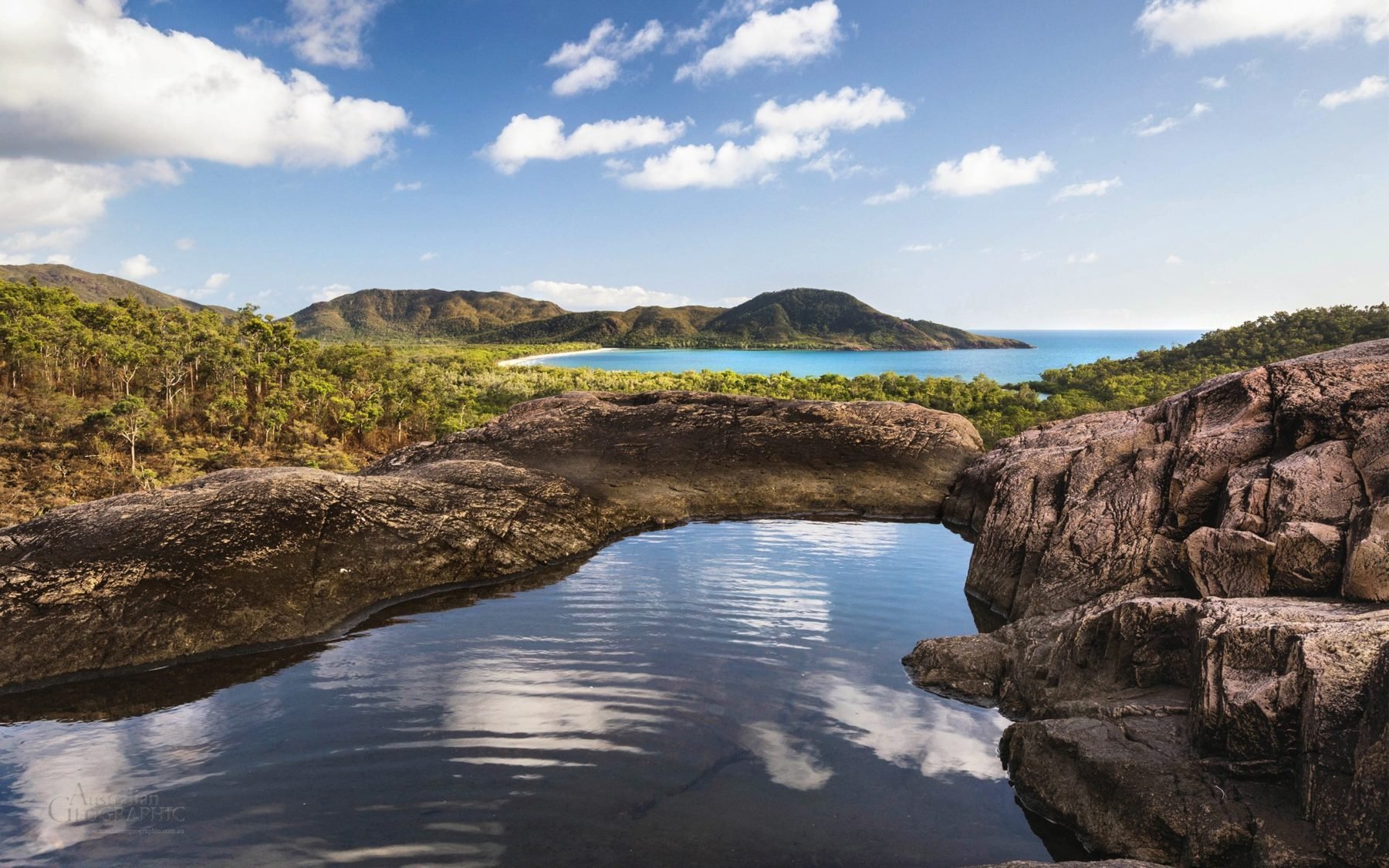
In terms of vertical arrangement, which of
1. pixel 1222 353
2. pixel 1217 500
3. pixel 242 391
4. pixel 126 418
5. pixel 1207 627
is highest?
pixel 1222 353

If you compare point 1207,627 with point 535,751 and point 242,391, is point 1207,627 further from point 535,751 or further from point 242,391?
point 242,391

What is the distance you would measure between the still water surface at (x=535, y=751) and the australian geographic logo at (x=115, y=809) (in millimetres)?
31

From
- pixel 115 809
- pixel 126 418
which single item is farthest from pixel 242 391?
pixel 115 809

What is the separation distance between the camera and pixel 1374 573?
8.26 m

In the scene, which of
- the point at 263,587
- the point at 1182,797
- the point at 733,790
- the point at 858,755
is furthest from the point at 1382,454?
the point at 263,587

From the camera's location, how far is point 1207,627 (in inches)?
315

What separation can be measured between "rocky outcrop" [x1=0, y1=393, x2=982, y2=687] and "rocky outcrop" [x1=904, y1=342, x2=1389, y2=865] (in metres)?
9.08

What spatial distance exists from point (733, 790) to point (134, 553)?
1151cm

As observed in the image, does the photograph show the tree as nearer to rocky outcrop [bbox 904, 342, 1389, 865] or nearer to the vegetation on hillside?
the vegetation on hillside

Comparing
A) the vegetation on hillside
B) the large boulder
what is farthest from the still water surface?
the vegetation on hillside

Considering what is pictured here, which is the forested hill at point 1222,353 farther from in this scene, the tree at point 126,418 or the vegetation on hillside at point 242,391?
the tree at point 126,418

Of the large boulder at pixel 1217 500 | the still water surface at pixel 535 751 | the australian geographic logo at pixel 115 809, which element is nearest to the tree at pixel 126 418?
the still water surface at pixel 535 751

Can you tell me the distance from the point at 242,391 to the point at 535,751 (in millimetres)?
46203

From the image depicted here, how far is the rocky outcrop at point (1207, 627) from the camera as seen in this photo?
654 centimetres
